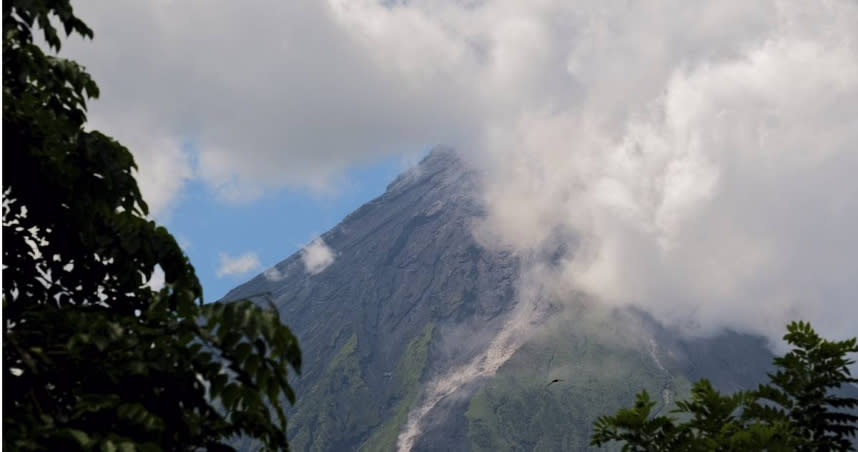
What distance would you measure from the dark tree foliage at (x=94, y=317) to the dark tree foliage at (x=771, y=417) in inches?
438

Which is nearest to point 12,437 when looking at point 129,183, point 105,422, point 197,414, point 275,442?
point 105,422

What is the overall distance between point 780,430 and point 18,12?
54.5 feet

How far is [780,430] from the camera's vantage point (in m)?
19.0

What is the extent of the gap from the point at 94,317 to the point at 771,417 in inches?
658

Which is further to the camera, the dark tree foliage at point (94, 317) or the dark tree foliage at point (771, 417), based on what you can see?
the dark tree foliage at point (771, 417)

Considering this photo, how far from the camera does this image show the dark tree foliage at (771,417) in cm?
1873

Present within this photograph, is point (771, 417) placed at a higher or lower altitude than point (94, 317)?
lower

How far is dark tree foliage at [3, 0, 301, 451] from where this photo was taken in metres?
8.57

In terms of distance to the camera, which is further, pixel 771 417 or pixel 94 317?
pixel 771 417

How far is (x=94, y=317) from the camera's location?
1005 centimetres

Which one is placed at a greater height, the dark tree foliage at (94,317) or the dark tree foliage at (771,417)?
the dark tree foliage at (94,317)

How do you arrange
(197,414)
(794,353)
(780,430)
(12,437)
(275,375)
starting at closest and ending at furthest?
(12,437) → (275,375) → (197,414) → (780,430) → (794,353)

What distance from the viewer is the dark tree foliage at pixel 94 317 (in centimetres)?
857

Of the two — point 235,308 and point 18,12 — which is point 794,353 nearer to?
point 235,308
